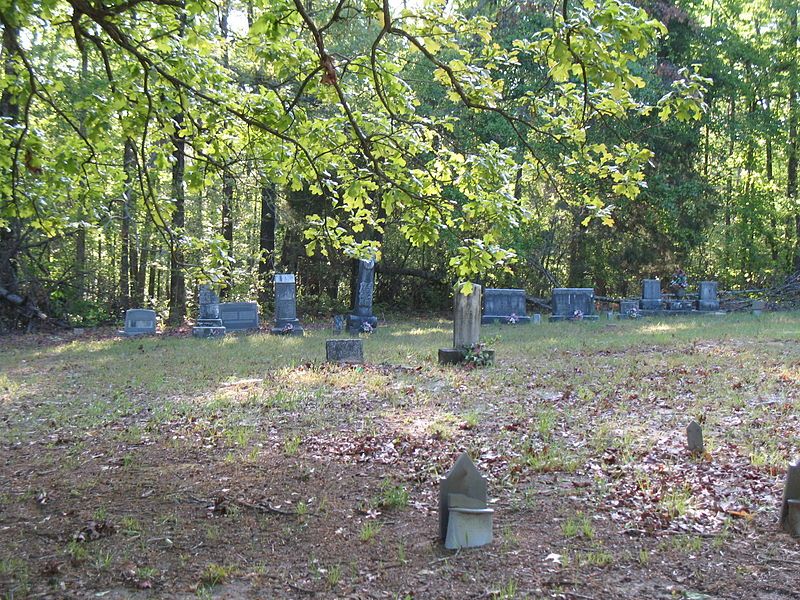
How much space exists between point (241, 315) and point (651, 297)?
14.1 m

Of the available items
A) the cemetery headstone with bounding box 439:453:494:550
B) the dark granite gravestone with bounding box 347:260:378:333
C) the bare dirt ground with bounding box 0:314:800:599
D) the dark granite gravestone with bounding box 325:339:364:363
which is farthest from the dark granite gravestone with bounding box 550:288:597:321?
the cemetery headstone with bounding box 439:453:494:550

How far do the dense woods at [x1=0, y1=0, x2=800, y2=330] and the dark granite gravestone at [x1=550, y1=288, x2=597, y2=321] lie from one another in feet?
8.61

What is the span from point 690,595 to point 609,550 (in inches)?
24.9

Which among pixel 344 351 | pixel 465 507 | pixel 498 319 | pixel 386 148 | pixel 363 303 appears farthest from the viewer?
pixel 498 319

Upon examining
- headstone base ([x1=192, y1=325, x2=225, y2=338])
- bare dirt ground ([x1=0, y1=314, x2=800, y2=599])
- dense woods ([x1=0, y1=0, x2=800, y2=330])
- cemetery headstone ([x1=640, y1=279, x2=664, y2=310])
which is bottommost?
bare dirt ground ([x1=0, y1=314, x2=800, y2=599])

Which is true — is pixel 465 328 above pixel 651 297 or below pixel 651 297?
below

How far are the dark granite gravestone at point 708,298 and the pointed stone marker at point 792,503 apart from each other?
2067cm

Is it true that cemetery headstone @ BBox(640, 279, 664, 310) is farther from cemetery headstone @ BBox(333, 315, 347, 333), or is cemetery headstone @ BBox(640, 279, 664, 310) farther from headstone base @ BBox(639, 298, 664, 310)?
cemetery headstone @ BBox(333, 315, 347, 333)

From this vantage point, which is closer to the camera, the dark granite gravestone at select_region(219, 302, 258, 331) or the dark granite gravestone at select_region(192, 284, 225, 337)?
the dark granite gravestone at select_region(192, 284, 225, 337)

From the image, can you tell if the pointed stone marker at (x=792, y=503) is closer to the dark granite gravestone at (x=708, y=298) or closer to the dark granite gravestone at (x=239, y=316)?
the dark granite gravestone at (x=239, y=316)

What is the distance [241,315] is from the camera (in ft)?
66.0

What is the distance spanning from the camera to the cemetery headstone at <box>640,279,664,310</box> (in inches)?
915

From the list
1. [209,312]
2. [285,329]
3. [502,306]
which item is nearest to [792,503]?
[285,329]

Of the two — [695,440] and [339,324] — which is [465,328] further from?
[339,324]
